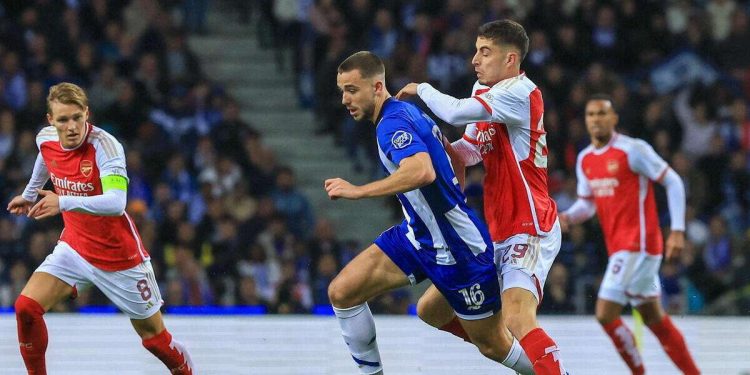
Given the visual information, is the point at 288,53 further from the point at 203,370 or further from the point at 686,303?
the point at 203,370

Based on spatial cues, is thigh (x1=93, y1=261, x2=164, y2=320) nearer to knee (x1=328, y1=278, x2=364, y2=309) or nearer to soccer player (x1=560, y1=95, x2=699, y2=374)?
knee (x1=328, y1=278, x2=364, y2=309)

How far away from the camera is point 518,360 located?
21.7 ft

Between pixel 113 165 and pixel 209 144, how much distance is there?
660cm

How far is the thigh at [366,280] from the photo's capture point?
6.54 meters

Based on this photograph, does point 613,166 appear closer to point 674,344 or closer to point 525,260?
point 674,344

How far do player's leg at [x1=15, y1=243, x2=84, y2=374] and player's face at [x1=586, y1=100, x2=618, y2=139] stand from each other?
394 centimetres

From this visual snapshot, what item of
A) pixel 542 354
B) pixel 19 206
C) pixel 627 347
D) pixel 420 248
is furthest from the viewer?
pixel 627 347

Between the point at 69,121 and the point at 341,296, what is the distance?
1.69 m

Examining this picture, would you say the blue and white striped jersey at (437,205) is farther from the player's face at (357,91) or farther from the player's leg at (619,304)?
the player's leg at (619,304)

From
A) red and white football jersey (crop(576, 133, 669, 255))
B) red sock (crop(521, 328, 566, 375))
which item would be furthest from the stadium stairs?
red sock (crop(521, 328, 566, 375))

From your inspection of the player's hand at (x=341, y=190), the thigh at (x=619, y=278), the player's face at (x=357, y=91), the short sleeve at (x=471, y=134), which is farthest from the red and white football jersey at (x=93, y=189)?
the thigh at (x=619, y=278)

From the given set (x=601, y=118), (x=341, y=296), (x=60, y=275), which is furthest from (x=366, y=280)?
(x=601, y=118)

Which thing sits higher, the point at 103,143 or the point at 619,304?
the point at 103,143

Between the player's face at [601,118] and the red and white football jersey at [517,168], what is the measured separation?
2.77 metres
